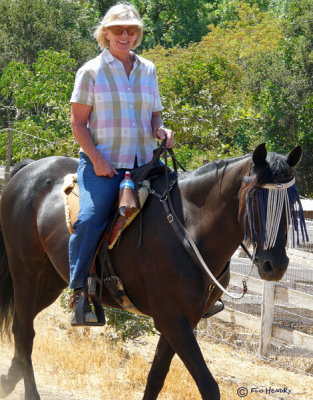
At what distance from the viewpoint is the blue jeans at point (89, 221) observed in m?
4.50

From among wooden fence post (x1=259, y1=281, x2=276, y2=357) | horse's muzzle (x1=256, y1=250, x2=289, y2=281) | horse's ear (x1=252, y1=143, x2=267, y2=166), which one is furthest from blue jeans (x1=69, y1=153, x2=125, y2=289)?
wooden fence post (x1=259, y1=281, x2=276, y2=357)

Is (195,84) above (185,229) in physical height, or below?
below

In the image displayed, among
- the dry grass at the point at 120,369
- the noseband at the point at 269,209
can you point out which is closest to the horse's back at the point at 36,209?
the dry grass at the point at 120,369

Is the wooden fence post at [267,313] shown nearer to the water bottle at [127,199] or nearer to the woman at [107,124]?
the woman at [107,124]

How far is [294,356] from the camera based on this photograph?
313 inches

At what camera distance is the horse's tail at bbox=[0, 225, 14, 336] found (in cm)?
594

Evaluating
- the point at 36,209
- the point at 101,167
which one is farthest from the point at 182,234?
the point at 36,209

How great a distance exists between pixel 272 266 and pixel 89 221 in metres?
1.29

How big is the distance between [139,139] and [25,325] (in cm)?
186

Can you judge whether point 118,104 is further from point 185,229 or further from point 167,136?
point 185,229

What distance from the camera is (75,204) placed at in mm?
4891

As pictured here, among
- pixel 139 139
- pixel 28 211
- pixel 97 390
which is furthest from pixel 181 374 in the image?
pixel 139 139

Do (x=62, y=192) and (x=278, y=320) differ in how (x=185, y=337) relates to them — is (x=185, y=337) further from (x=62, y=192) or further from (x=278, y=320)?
(x=278, y=320)

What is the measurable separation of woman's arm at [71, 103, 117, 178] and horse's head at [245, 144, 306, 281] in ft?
3.44
